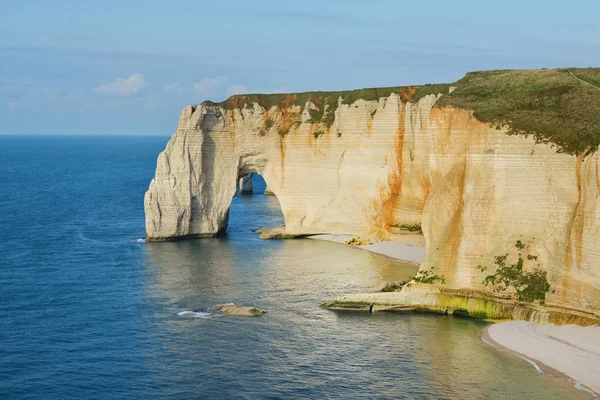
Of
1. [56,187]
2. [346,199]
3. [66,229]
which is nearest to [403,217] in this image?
[346,199]

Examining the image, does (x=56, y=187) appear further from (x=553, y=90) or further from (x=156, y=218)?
(x=553, y=90)

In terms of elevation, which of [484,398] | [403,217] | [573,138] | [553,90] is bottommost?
[484,398]

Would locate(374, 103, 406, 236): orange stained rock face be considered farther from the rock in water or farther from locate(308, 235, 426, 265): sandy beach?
the rock in water

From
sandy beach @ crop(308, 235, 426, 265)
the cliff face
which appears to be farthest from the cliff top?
sandy beach @ crop(308, 235, 426, 265)

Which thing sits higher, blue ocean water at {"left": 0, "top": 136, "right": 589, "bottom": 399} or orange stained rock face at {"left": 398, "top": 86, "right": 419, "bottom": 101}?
orange stained rock face at {"left": 398, "top": 86, "right": 419, "bottom": 101}

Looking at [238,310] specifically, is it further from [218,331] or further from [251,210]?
[251,210]

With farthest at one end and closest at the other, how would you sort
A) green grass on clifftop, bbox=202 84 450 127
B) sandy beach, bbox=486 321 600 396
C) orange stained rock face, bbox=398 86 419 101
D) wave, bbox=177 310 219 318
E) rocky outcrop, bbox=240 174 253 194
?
1. rocky outcrop, bbox=240 174 253 194
2. green grass on clifftop, bbox=202 84 450 127
3. orange stained rock face, bbox=398 86 419 101
4. wave, bbox=177 310 219 318
5. sandy beach, bbox=486 321 600 396
